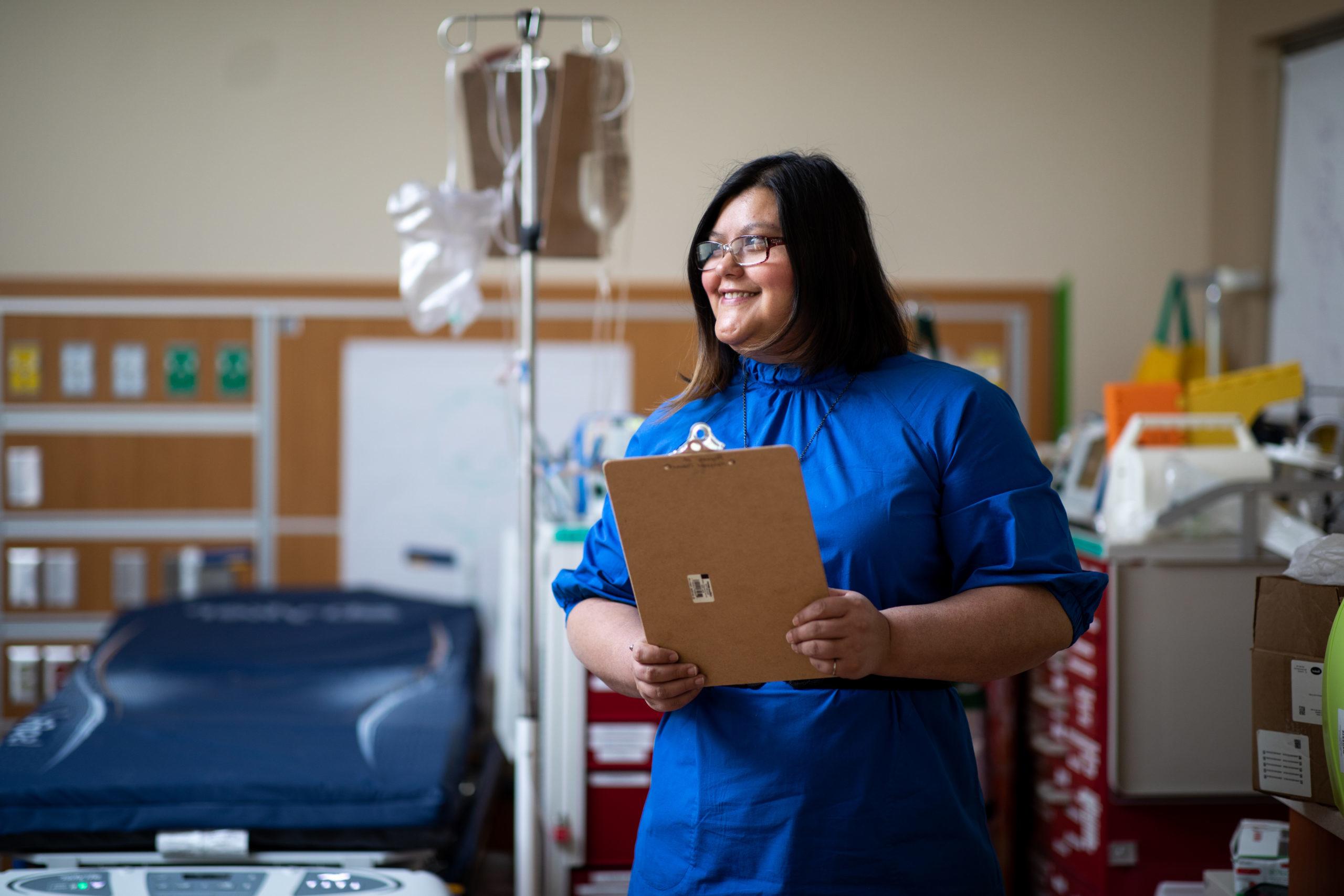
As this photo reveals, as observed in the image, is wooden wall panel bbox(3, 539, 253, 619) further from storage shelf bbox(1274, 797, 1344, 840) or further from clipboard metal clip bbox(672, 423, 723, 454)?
storage shelf bbox(1274, 797, 1344, 840)

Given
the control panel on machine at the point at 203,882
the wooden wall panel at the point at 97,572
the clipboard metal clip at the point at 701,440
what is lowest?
the control panel on machine at the point at 203,882

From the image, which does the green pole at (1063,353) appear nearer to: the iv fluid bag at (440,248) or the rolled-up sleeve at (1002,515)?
the iv fluid bag at (440,248)

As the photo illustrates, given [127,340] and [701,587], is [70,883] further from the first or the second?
[127,340]

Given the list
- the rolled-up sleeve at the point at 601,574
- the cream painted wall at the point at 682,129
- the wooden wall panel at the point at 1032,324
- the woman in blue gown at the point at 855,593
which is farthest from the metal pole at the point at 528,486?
the wooden wall panel at the point at 1032,324

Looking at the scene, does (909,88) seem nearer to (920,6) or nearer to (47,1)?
(920,6)

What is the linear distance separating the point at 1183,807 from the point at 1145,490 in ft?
2.23

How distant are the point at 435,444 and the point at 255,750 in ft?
4.86

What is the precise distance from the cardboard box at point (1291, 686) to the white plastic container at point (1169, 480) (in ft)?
3.06

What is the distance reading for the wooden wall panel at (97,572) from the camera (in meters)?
3.59

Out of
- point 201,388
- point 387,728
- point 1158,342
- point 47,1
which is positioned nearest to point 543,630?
point 387,728

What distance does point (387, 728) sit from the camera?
8.20 feet

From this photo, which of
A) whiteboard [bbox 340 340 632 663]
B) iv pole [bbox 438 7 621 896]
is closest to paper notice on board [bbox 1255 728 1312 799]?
iv pole [bbox 438 7 621 896]

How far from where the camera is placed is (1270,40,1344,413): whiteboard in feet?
10.6

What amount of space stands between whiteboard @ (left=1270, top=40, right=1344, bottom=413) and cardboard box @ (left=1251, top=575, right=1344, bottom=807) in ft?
7.08
